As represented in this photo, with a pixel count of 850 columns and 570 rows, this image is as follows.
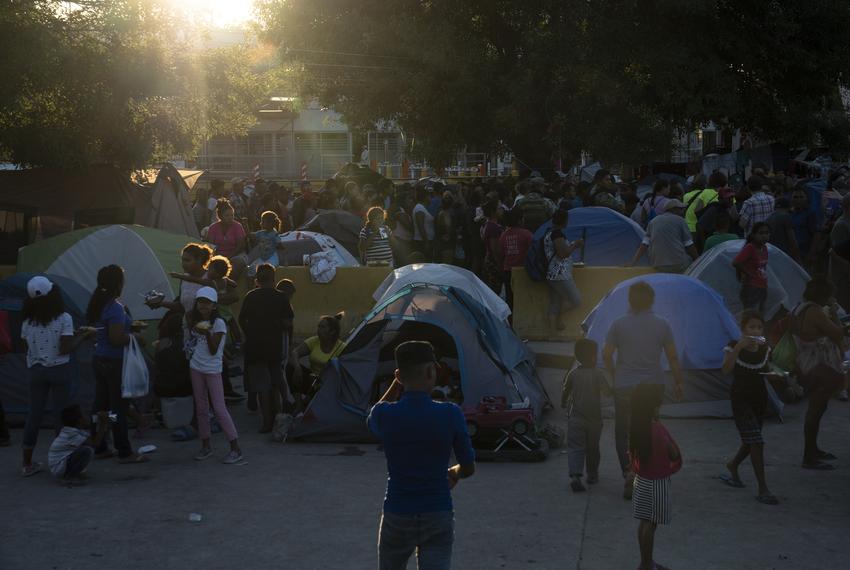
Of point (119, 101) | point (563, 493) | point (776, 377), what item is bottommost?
point (563, 493)

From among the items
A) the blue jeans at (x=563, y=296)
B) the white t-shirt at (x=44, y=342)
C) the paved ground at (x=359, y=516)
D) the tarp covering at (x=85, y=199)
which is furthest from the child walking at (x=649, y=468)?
the tarp covering at (x=85, y=199)

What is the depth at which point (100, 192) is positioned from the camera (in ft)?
65.1

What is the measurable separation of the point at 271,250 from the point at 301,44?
16592 millimetres

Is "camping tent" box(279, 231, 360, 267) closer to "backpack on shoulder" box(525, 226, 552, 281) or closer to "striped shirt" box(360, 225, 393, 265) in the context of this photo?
"striped shirt" box(360, 225, 393, 265)

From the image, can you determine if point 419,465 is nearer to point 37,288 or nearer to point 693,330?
point 37,288

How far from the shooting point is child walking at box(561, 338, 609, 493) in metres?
8.86

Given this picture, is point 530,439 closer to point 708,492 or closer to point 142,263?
point 708,492

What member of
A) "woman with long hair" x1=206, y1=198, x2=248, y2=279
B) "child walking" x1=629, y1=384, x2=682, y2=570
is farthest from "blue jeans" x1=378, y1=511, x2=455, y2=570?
"woman with long hair" x1=206, y1=198, x2=248, y2=279

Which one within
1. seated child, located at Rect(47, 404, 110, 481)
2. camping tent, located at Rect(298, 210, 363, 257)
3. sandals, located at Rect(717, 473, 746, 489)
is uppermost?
camping tent, located at Rect(298, 210, 363, 257)

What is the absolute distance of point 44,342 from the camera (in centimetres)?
937

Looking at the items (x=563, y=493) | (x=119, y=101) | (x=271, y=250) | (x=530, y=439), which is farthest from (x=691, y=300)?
(x=119, y=101)

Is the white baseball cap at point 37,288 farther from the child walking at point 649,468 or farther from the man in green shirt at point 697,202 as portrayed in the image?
the man in green shirt at point 697,202

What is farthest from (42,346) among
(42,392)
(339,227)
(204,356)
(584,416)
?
(339,227)

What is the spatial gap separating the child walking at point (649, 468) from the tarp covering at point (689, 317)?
471cm
